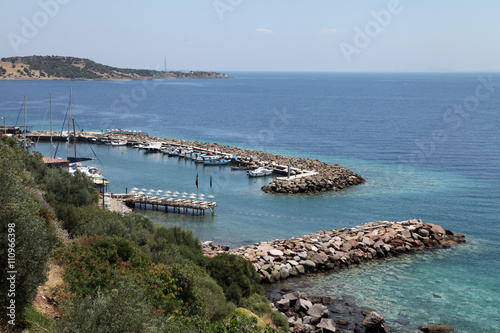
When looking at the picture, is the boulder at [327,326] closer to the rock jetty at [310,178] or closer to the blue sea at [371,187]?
the blue sea at [371,187]

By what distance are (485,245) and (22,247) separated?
35.6m

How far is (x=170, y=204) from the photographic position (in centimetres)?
4762

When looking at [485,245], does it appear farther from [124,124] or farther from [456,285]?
[124,124]

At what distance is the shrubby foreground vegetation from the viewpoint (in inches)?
439

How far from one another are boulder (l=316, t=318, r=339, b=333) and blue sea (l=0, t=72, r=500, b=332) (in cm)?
373

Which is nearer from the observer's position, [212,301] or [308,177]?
[212,301]

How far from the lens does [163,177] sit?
61.5 meters

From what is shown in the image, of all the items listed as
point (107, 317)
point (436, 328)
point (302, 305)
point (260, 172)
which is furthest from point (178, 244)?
point (260, 172)

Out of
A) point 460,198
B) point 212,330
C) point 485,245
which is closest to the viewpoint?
point 212,330

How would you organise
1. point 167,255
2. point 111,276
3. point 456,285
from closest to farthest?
point 111,276 → point 167,255 → point 456,285

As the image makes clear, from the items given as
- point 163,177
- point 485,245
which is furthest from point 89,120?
point 485,245

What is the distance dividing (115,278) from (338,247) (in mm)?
22390

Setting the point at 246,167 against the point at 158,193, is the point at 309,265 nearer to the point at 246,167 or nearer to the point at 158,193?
the point at 158,193

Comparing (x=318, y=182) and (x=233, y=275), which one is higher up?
(x=233, y=275)
